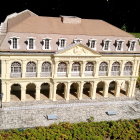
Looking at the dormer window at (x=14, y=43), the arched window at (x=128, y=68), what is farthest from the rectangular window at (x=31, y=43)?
the arched window at (x=128, y=68)

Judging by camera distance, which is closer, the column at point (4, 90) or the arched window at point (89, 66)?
the column at point (4, 90)

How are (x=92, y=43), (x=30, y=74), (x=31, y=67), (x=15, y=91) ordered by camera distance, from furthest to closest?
(x=15, y=91) < (x=92, y=43) < (x=30, y=74) < (x=31, y=67)

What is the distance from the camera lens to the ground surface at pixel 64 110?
143 ft

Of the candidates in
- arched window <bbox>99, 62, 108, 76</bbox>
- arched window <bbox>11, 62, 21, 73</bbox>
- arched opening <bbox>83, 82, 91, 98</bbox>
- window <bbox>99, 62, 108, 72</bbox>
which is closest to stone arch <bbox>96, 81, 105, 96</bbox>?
arched opening <bbox>83, 82, 91, 98</bbox>

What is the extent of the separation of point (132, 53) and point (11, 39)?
21519 millimetres

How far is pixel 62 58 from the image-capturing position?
4700 centimetres

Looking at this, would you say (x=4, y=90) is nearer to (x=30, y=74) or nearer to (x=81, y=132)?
(x=30, y=74)

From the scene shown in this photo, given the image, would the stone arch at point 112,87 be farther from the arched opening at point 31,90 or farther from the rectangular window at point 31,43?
the rectangular window at point 31,43

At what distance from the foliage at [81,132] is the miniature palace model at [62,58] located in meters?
10.0

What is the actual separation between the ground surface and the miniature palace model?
4.85 feet

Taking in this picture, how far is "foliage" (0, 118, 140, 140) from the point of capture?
37969mm

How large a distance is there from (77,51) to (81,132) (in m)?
14.0

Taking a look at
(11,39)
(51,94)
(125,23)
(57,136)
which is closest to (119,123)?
(57,136)

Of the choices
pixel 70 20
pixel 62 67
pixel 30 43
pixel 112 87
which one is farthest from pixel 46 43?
pixel 112 87
